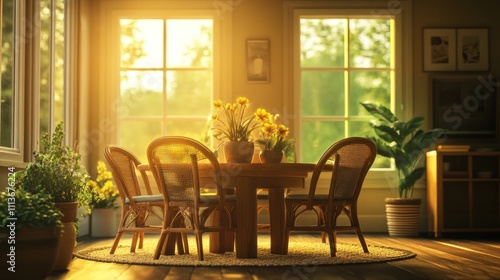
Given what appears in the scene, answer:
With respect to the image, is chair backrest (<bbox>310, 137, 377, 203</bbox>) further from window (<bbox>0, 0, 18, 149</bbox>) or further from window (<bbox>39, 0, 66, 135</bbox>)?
window (<bbox>39, 0, 66, 135</bbox>)

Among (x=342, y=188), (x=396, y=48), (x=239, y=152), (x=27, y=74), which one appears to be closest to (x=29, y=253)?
(x=239, y=152)

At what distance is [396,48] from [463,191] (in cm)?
158

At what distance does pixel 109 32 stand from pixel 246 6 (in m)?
1.38

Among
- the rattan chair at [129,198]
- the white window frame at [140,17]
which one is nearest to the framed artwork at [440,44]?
the white window frame at [140,17]

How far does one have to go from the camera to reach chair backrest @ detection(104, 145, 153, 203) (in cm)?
549

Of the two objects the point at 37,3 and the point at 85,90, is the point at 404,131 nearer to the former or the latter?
the point at 85,90

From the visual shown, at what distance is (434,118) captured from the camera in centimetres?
827

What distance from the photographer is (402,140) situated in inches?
311

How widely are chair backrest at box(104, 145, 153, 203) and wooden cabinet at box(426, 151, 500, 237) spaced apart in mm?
3248

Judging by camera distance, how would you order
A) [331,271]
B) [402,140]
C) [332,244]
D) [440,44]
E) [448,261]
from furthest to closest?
1. [440,44]
2. [402,140]
3. [332,244]
4. [448,261]
5. [331,271]

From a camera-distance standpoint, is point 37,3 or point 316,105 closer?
point 37,3

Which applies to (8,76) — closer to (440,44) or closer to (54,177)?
(54,177)

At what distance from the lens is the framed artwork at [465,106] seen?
324 inches

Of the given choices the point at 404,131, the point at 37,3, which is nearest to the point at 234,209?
the point at 37,3
